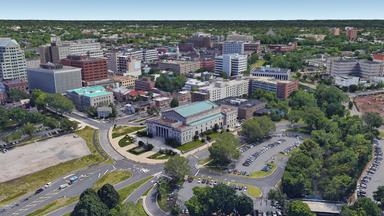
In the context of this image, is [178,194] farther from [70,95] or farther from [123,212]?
[70,95]

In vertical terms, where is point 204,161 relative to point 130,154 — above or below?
below

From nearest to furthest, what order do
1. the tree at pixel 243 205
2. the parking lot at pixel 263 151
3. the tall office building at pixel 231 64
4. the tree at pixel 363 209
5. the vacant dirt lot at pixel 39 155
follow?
1. the tree at pixel 363 209
2. the tree at pixel 243 205
3. the vacant dirt lot at pixel 39 155
4. the parking lot at pixel 263 151
5. the tall office building at pixel 231 64

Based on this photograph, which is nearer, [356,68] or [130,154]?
[130,154]

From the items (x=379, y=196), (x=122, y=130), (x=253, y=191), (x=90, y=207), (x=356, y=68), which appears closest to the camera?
(x=90, y=207)

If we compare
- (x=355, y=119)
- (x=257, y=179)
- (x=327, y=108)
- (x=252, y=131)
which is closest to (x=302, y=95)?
(x=327, y=108)

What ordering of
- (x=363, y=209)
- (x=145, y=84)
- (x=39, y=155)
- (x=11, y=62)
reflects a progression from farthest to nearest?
(x=11, y=62)
(x=145, y=84)
(x=39, y=155)
(x=363, y=209)

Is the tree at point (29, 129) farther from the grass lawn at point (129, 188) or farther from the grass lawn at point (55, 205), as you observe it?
the grass lawn at point (129, 188)

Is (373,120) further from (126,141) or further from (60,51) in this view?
(60,51)

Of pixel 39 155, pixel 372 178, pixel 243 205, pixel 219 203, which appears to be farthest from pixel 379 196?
pixel 39 155

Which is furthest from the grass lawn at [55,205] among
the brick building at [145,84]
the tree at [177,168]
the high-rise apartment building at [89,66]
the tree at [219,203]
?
the high-rise apartment building at [89,66]
